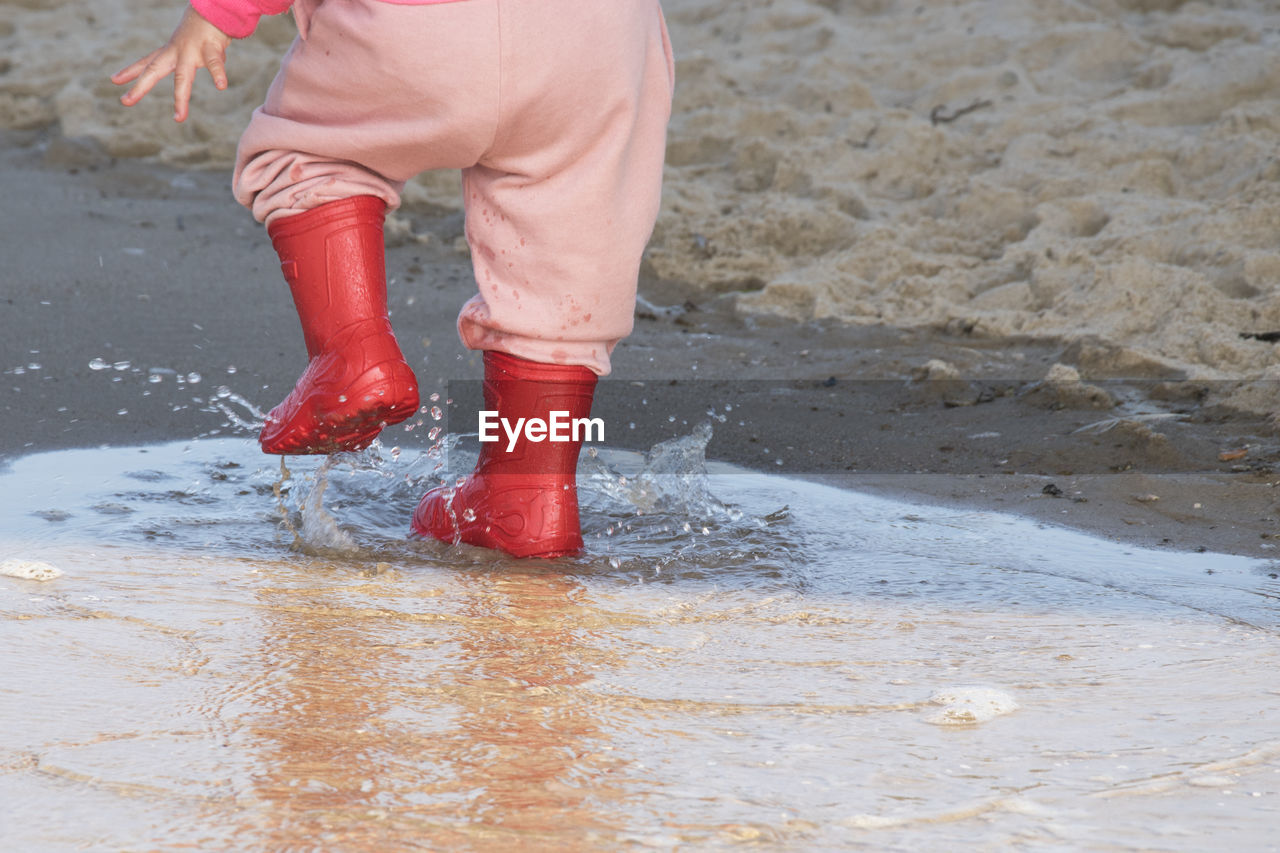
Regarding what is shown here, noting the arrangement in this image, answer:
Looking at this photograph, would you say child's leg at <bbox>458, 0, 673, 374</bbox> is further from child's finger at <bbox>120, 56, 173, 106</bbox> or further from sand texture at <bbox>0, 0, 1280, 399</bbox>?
sand texture at <bbox>0, 0, 1280, 399</bbox>

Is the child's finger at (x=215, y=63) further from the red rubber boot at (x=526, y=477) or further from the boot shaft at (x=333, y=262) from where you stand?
the red rubber boot at (x=526, y=477)

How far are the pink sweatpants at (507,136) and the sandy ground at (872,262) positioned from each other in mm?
677

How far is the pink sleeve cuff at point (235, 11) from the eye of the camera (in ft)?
5.41

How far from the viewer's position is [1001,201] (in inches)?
146

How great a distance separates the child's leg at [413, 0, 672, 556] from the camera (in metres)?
1.66

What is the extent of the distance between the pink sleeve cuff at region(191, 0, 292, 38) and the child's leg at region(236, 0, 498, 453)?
6 centimetres

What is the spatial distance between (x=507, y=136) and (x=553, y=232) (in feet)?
0.42

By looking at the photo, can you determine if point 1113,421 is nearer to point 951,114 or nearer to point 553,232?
point 553,232

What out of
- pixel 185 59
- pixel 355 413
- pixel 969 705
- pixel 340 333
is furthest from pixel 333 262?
pixel 969 705

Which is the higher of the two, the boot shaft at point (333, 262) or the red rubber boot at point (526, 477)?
the boot shaft at point (333, 262)

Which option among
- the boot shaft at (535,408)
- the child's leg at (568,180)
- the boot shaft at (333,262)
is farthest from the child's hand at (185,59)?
the boot shaft at (535,408)

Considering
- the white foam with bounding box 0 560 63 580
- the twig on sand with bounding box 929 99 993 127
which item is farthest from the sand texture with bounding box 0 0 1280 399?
the white foam with bounding box 0 560 63 580

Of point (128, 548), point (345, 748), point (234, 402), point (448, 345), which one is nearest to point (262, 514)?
point (128, 548)

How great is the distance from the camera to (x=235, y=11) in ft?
5.44
